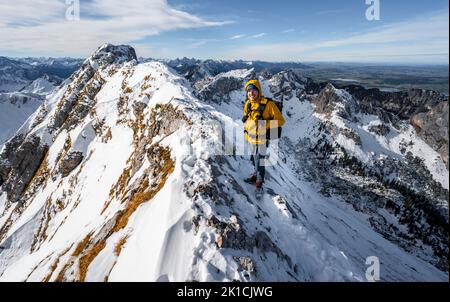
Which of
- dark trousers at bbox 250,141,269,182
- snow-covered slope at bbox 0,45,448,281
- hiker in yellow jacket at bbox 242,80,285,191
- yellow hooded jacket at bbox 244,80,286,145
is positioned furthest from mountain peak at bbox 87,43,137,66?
yellow hooded jacket at bbox 244,80,286,145

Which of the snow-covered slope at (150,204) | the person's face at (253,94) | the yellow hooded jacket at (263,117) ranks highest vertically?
the person's face at (253,94)

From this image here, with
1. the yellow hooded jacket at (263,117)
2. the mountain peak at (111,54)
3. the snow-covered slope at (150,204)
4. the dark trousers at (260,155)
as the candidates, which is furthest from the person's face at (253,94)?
the mountain peak at (111,54)

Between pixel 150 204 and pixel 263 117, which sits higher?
pixel 263 117

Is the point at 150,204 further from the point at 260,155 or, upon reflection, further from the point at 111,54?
the point at 111,54

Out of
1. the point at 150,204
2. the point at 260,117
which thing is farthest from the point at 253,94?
the point at 150,204

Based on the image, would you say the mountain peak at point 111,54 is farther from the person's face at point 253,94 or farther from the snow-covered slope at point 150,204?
the person's face at point 253,94

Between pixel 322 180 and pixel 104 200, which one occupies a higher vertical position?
pixel 104 200

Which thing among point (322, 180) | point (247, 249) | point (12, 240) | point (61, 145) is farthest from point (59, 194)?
point (322, 180)
